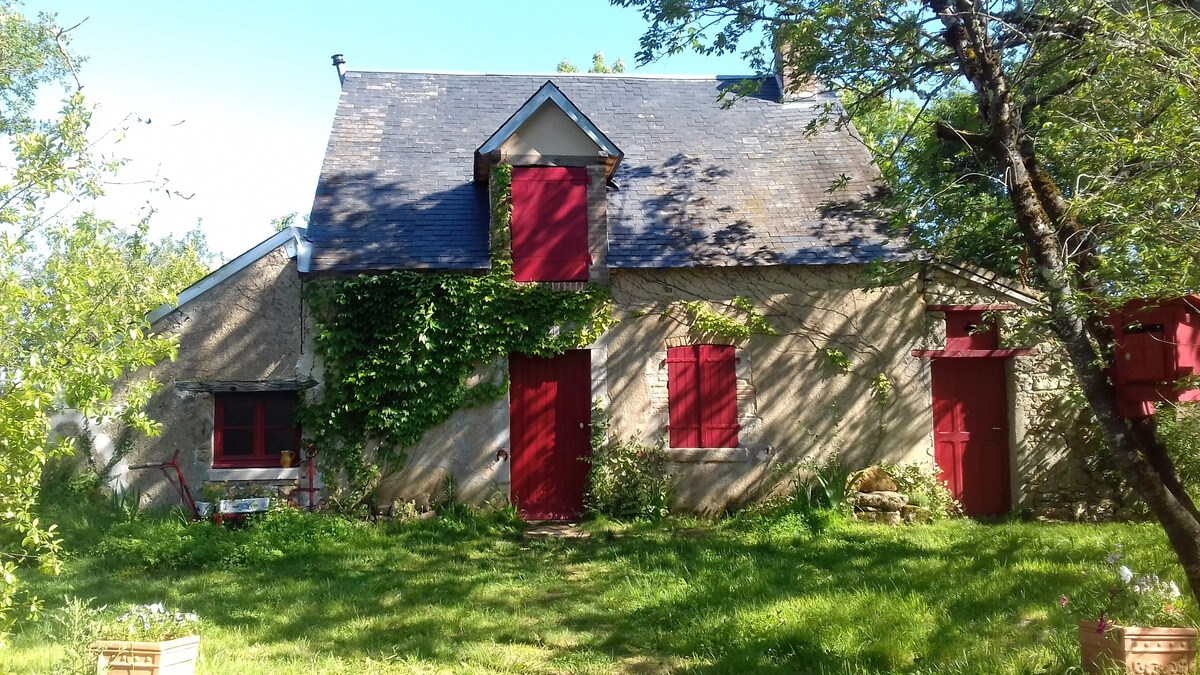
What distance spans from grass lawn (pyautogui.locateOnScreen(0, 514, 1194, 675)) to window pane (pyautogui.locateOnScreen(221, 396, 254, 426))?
61.8 inches

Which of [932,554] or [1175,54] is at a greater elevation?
[1175,54]

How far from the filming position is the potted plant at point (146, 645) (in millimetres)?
4004

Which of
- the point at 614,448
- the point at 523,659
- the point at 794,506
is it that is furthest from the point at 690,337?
the point at 523,659

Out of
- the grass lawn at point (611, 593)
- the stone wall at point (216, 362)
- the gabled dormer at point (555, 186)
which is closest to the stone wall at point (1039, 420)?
the grass lawn at point (611, 593)

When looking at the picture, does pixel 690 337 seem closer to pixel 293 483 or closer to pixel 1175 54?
pixel 293 483

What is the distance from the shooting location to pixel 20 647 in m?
5.21

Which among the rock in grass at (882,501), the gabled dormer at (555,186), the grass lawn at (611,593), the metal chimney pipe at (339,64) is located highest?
the metal chimney pipe at (339,64)

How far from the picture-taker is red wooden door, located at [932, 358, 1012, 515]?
10367mm

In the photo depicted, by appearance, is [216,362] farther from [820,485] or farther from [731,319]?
[820,485]

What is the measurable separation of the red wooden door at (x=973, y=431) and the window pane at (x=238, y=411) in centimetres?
831

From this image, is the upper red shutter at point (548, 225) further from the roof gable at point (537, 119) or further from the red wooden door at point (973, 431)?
the red wooden door at point (973, 431)

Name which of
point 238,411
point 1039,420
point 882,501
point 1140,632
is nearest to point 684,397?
point 882,501

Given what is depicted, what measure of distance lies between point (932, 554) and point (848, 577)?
48.6 inches

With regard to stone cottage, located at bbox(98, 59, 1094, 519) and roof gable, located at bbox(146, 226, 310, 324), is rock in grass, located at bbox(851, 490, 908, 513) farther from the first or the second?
roof gable, located at bbox(146, 226, 310, 324)
